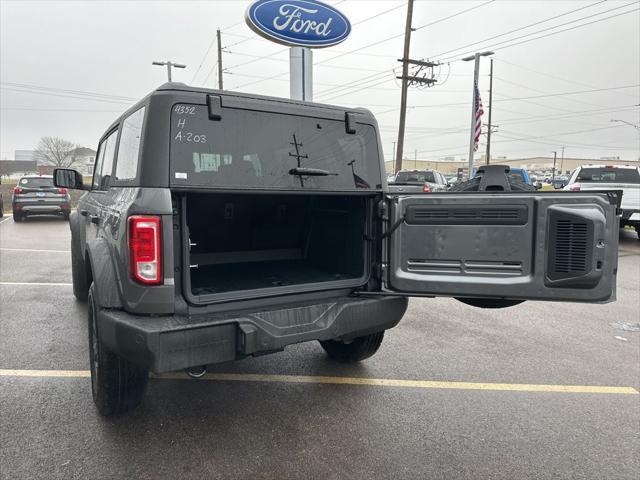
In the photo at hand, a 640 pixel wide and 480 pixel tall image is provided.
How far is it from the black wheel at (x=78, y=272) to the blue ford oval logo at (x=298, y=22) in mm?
5573

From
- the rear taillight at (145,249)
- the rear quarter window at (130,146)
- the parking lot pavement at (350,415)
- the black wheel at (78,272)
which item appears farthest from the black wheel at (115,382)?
the black wheel at (78,272)

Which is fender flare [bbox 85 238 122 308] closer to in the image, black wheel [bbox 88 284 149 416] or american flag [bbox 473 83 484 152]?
black wheel [bbox 88 284 149 416]

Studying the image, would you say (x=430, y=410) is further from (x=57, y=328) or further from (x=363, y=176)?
(x=57, y=328)

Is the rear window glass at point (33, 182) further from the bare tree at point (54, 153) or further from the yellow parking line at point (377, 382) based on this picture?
the bare tree at point (54, 153)

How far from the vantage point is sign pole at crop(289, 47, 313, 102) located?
31.2 ft

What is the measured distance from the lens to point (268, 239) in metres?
4.52

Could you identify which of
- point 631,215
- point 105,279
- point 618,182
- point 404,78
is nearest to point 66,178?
point 105,279

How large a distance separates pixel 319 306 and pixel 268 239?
174cm

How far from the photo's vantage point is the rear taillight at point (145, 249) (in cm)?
244

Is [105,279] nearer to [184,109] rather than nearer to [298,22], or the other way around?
[184,109]

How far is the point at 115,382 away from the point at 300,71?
316 inches

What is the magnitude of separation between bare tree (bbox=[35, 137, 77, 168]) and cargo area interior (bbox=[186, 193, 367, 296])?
7382cm

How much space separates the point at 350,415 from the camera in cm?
321

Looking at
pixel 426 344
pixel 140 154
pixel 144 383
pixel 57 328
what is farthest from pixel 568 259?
pixel 57 328
